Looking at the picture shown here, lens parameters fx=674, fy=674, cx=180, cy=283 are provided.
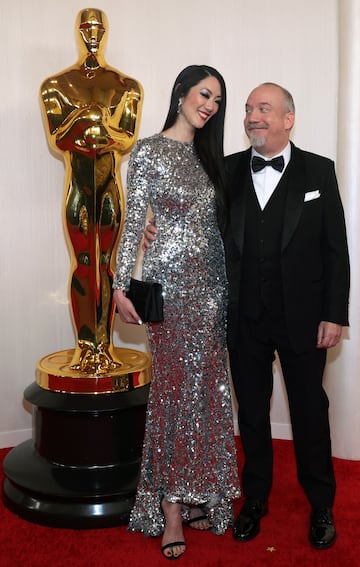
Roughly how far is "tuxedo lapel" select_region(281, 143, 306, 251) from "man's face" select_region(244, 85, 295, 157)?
119 mm

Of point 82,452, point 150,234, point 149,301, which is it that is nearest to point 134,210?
point 150,234

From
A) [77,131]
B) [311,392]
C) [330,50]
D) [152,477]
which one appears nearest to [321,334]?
[311,392]

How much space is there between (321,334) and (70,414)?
44.1 inches

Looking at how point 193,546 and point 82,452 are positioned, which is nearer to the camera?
point 193,546

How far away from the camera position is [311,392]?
2.59 m

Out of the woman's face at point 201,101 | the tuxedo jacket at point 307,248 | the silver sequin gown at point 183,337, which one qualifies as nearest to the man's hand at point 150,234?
the silver sequin gown at point 183,337

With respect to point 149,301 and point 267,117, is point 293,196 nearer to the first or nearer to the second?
point 267,117

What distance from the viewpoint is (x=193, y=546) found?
260 cm

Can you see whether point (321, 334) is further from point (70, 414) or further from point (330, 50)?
point (330, 50)

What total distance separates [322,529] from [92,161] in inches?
70.2

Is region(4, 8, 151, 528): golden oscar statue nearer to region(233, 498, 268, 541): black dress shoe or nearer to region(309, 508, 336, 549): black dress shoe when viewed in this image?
region(233, 498, 268, 541): black dress shoe

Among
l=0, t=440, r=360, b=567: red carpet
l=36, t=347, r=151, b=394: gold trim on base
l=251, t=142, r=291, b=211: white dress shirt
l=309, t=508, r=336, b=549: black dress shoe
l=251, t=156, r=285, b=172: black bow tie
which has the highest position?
l=251, t=156, r=285, b=172: black bow tie

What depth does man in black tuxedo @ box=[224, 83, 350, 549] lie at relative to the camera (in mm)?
2492

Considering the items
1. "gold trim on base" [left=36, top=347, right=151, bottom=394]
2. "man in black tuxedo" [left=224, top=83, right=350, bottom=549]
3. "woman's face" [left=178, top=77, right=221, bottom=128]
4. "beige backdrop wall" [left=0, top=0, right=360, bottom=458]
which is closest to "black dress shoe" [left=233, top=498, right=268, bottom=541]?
"man in black tuxedo" [left=224, top=83, right=350, bottom=549]
